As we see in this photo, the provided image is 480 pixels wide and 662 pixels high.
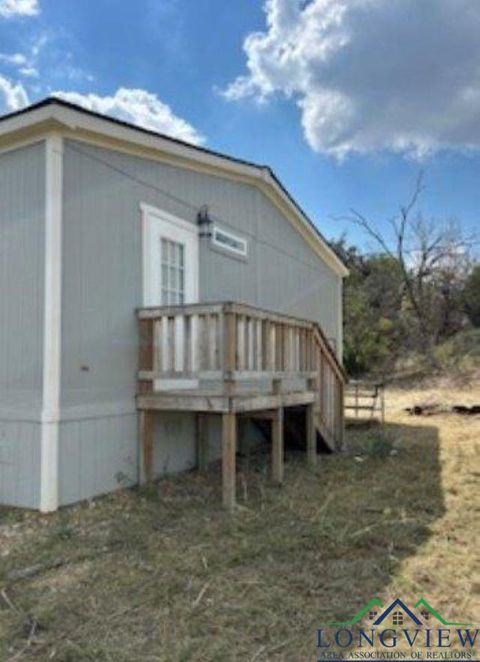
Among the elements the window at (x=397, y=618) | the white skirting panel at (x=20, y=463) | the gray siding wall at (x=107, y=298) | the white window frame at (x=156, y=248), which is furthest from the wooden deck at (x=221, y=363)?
the window at (x=397, y=618)

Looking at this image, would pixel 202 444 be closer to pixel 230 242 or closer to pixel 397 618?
pixel 230 242

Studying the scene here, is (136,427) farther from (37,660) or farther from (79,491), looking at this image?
(37,660)

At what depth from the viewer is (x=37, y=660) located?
107 inches

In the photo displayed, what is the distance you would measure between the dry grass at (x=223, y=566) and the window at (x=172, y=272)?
2071 mm

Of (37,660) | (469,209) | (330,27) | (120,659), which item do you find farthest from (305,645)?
(469,209)

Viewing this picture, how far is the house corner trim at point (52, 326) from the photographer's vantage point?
4980 mm

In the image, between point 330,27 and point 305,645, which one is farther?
point 330,27

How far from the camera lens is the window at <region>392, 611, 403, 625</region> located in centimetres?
311

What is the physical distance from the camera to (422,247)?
945 inches

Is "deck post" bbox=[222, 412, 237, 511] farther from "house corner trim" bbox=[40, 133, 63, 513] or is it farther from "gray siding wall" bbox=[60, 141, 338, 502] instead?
"house corner trim" bbox=[40, 133, 63, 513]

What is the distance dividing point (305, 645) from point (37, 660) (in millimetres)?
1287

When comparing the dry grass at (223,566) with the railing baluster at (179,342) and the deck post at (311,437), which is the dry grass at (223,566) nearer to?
the deck post at (311,437)

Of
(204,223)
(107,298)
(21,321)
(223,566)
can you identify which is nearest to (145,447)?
(107,298)

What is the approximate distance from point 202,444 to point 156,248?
2423 millimetres
